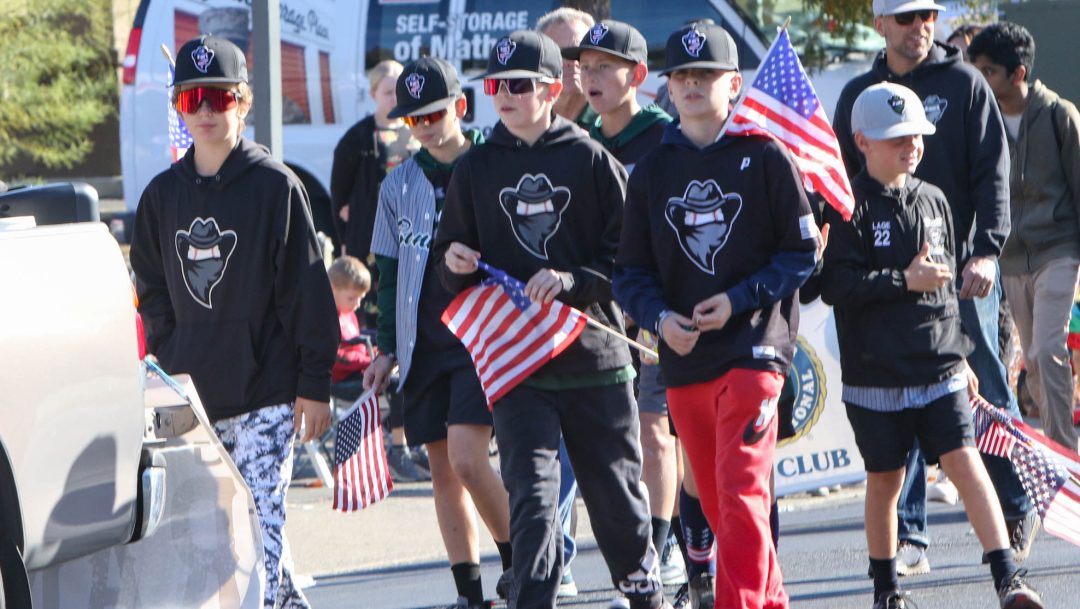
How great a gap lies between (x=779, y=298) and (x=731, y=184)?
39 cm

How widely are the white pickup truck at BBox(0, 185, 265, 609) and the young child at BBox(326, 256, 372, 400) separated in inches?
189

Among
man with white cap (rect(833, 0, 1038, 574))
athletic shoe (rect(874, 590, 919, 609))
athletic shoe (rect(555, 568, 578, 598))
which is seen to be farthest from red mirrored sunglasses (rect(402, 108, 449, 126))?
athletic shoe (rect(874, 590, 919, 609))

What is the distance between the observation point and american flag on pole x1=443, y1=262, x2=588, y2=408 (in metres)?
5.52

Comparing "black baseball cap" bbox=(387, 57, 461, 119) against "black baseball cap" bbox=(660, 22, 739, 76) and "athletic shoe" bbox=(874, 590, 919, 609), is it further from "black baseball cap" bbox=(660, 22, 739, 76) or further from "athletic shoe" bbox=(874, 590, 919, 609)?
"athletic shoe" bbox=(874, 590, 919, 609)

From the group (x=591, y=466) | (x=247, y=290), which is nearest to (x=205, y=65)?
(x=247, y=290)

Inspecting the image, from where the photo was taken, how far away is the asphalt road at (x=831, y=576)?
6.49 m

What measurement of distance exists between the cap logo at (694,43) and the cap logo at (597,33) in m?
0.88

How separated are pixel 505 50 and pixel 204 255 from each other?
122cm

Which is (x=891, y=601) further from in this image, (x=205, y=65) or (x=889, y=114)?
(x=205, y=65)

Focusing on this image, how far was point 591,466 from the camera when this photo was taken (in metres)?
5.51

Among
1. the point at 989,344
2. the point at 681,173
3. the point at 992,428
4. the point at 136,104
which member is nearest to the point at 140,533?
the point at 681,173

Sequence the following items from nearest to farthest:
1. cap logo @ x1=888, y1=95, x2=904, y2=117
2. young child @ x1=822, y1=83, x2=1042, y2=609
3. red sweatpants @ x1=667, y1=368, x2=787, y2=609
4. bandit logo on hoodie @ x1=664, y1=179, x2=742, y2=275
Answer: red sweatpants @ x1=667, y1=368, x2=787, y2=609
bandit logo on hoodie @ x1=664, y1=179, x2=742, y2=275
young child @ x1=822, y1=83, x2=1042, y2=609
cap logo @ x1=888, y1=95, x2=904, y2=117

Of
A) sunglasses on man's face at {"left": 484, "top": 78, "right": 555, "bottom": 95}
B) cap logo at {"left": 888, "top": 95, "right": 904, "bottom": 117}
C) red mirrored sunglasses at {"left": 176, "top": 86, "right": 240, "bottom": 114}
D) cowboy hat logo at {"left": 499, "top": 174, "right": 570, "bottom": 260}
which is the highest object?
sunglasses on man's face at {"left": 484, "top": 78, "right": 555, "bottom": 95}

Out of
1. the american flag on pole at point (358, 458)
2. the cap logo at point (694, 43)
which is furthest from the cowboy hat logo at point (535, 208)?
the american flag on pole at point (358, 458)
